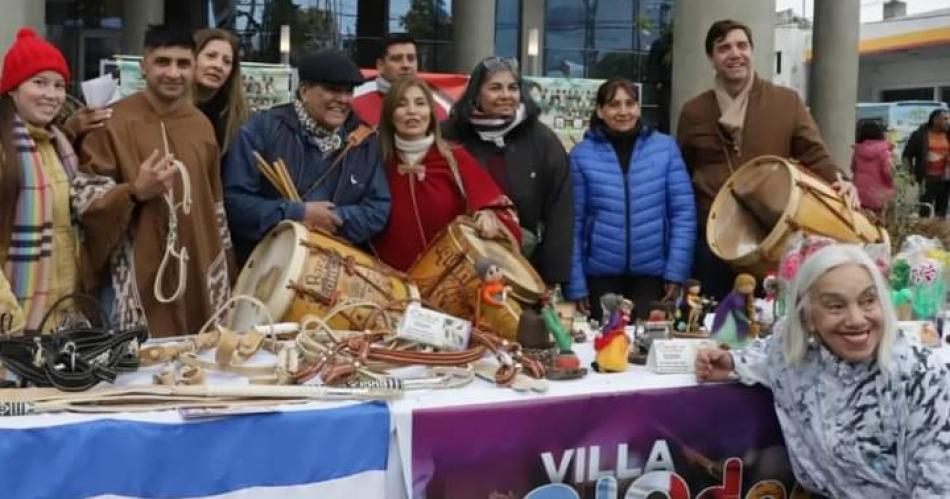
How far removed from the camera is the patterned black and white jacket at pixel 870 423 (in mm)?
2012

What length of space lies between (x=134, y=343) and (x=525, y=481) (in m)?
0.86

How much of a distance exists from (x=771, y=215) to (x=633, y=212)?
52 centimetres

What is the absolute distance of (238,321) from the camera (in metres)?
2.66

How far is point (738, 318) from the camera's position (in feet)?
8.20

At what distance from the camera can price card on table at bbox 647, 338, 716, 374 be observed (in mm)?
2338

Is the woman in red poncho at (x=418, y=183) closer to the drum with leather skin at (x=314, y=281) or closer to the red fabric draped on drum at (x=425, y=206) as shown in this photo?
the red fabric draped on drum at (x=425, y=206)

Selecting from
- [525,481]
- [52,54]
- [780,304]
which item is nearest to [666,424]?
[525,481]

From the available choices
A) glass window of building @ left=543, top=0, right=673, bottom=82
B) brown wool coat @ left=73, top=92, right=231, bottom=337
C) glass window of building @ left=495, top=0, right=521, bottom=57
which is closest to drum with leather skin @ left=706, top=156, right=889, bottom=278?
brown wool coat @ left=73, top=92, right=231, bottom=337

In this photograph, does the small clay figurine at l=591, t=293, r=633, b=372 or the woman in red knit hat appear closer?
the small clay figurine at l=591, t=293, r=633, b=372

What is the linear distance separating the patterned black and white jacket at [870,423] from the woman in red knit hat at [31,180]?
1.81 meters

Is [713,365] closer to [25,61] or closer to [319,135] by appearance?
[319,135]

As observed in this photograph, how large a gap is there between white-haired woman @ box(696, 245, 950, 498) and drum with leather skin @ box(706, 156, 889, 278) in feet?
3.25

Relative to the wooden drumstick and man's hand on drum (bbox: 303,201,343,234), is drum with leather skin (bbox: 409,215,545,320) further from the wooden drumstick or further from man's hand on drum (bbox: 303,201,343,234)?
the wooden drumstick

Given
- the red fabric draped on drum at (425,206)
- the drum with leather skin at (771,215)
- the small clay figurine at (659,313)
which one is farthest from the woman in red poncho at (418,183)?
the drum with leather skin at (771,215)
